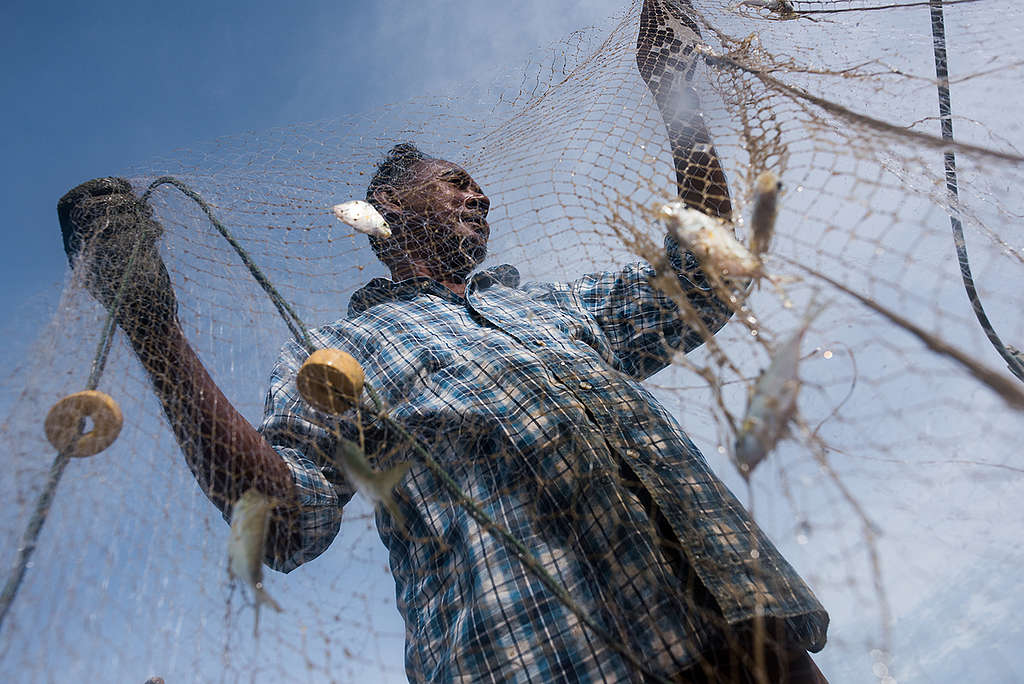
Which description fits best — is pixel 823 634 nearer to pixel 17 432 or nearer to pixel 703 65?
pixel 703 65

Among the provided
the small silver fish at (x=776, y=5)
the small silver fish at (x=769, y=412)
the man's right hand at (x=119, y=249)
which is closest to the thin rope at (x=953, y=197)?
the small silver fish at (x=776, y=5)

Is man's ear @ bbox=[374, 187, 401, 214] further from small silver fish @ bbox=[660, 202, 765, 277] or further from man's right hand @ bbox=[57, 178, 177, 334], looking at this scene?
small silver fish @ bbox=[660, 202, 765, 277]

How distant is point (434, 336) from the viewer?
2268 millimetres

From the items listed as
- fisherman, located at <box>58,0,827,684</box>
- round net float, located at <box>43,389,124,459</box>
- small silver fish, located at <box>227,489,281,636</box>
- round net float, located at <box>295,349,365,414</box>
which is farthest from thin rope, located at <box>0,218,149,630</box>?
round net float, located at <box>295,349,365,414</box>

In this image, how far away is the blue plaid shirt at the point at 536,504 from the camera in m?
1.60

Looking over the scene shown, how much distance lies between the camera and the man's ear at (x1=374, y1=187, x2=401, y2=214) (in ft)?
8.16

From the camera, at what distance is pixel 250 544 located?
1476mm

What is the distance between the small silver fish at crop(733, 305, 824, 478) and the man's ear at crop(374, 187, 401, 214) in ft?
5.44

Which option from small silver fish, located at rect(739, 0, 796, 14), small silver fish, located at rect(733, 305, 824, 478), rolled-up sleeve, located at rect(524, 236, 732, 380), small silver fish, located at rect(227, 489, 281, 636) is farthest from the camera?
small silver fish, located at rect(739, 0, 796, 14)

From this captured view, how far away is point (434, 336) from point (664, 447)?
83cm

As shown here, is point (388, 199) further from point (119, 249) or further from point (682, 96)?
point (682, 96)

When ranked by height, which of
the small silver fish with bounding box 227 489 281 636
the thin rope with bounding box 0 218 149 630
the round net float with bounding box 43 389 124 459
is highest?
the round net float with bounding box 43 389 124 459

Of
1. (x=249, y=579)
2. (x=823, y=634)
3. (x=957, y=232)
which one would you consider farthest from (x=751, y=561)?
(x=957, y=232)

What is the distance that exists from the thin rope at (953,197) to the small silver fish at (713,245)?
1106 millimetres
